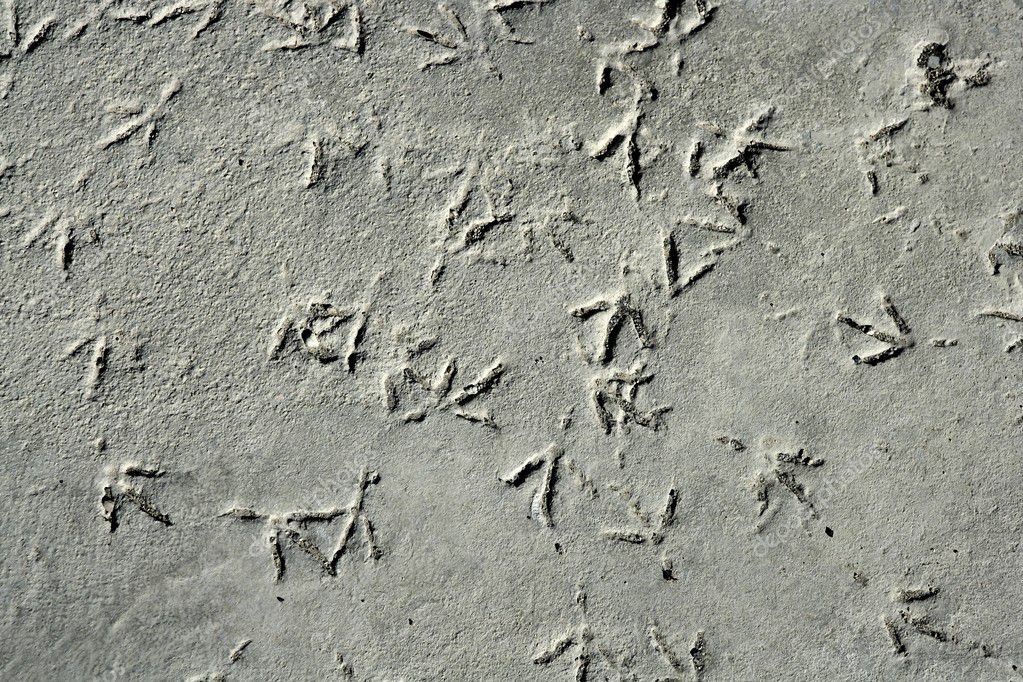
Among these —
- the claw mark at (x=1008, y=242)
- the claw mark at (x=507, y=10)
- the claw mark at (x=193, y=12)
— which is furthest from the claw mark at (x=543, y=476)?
the claw mark at (x=193, y=12)

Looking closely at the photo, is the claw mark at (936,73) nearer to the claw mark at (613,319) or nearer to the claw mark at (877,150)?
the claw mark at (877,150)

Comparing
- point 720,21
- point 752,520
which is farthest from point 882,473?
Answer: point 720,21

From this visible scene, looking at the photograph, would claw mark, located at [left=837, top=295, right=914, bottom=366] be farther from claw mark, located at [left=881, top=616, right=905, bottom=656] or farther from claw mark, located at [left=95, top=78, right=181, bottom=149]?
claw mark, located at [left=95, top=78, right=181, bottom=149]

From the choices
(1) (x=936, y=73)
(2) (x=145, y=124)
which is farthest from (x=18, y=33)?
(1) (x=936, y=73)

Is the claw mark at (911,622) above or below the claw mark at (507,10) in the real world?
below

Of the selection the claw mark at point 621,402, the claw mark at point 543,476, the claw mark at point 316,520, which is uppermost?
the claw mark at point 621,402

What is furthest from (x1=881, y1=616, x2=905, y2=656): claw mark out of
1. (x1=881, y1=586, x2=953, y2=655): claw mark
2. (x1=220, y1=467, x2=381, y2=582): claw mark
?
(x1=220, y1=467, x2=381, y2=582): claw mark

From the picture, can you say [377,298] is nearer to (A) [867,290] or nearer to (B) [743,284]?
(B) [743,284]
